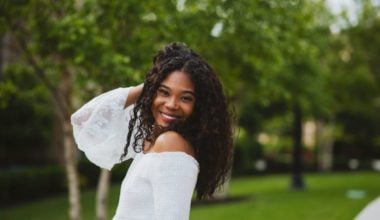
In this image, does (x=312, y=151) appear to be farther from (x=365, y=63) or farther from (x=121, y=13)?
(x=121, y=13)

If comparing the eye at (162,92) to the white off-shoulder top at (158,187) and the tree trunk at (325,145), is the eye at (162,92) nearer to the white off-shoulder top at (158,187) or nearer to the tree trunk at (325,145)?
the white off-shoulder top at (158,187)

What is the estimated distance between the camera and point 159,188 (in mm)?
2131

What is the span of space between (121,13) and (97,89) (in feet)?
5.08

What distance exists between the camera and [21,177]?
16.8 metres

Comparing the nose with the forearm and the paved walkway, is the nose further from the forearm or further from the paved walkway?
the paved walkway

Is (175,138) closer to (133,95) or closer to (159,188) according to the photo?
(159,188)

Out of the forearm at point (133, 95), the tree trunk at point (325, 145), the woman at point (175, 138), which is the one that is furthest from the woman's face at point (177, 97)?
the tree trunk at point (325, 145)

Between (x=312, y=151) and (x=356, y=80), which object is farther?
(x=312, y=151)

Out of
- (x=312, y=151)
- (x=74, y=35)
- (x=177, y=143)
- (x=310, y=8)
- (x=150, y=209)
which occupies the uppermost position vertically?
(x=310, y=8)

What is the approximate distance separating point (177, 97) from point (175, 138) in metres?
0.20

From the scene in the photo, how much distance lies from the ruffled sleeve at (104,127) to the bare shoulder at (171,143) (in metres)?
0.62

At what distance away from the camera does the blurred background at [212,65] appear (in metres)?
7.45

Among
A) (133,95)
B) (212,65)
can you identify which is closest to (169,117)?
(133,95)

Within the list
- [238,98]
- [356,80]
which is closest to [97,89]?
[238,98]
